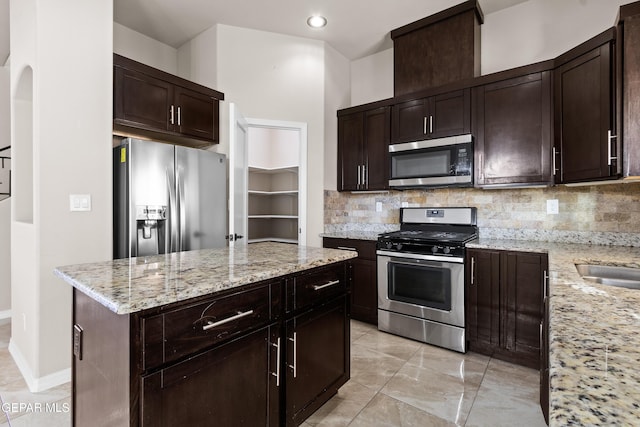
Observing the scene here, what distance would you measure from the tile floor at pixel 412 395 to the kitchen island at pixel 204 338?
0.32m

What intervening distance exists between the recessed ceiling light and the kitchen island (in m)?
2.58

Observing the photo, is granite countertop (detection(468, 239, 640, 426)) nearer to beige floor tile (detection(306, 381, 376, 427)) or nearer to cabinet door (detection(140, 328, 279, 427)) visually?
cabinet door (detection(140, 328, 279, 427))

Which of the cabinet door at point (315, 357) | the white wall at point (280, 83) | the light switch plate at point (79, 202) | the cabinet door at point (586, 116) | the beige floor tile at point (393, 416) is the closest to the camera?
the cabinet door at point (315, 357)

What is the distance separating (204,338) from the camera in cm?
118

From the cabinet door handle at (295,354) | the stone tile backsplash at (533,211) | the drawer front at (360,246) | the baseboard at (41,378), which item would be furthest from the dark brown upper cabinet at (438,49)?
the baseboard at (41,378)

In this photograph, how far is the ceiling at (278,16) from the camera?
301 cm

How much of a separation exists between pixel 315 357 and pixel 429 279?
1538 millimetres

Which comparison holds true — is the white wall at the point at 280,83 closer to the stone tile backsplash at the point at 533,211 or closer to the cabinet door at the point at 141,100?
the stone tile backsplash at the point at 533,211

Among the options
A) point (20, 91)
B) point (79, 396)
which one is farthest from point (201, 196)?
point (79, 396)

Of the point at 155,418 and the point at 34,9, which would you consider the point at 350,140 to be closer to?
the point at 34,9

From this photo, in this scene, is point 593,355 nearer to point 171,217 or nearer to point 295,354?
point 295,354

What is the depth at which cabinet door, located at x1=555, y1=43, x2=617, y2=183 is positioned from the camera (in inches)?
81.7

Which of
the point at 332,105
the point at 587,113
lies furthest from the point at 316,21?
the point at 587,113

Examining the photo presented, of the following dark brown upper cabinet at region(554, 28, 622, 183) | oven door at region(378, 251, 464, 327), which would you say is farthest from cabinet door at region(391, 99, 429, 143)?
oven door at region(378, 251, 464, 327)
